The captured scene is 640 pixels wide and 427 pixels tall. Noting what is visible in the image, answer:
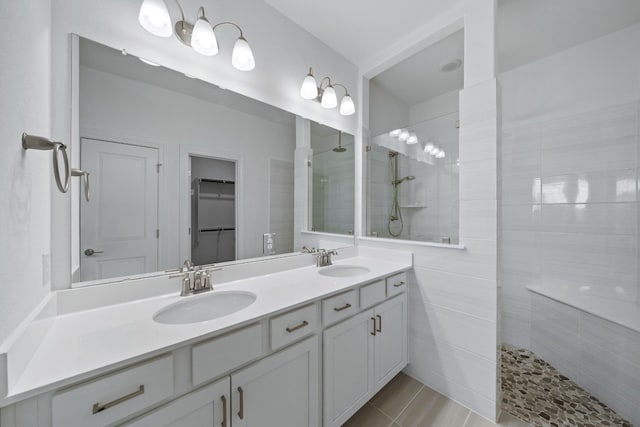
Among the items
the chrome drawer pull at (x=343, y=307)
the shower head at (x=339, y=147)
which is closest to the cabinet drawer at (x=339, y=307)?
the chrome drawer pull at (x=343, y=307)

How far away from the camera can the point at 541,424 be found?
4.72 feet

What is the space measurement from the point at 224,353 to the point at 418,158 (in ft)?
6.93

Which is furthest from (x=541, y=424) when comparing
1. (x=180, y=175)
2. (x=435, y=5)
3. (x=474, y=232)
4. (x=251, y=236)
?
(x=435, y=5)

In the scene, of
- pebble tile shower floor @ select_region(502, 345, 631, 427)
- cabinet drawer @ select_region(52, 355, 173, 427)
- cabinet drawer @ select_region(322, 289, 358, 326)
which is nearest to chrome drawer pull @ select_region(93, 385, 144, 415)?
cabinet drawer @ select_region(52, 355, 173, 427)

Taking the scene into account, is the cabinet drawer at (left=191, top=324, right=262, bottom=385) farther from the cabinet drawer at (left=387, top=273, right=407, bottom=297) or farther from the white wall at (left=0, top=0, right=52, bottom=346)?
the cabinet drawer at (left=387, top=273, right=407, bottom=297)

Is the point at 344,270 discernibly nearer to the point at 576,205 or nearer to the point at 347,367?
the point at 347,367

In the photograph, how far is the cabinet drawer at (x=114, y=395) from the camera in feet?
1.98

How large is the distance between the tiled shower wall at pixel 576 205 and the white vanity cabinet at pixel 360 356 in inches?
51.6

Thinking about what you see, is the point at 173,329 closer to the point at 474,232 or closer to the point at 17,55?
the point at 17,55

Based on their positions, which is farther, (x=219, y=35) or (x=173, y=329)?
(x=219, y=35)

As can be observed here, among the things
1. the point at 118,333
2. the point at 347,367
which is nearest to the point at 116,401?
the point at 118,333

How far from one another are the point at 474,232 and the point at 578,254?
4.00 feet

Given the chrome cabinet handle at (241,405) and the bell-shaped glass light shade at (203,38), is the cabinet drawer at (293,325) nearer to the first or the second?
the chrome cabinet handle at (241,405)

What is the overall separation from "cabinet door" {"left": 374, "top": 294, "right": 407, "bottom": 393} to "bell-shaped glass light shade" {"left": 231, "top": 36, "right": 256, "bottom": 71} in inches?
66.3
